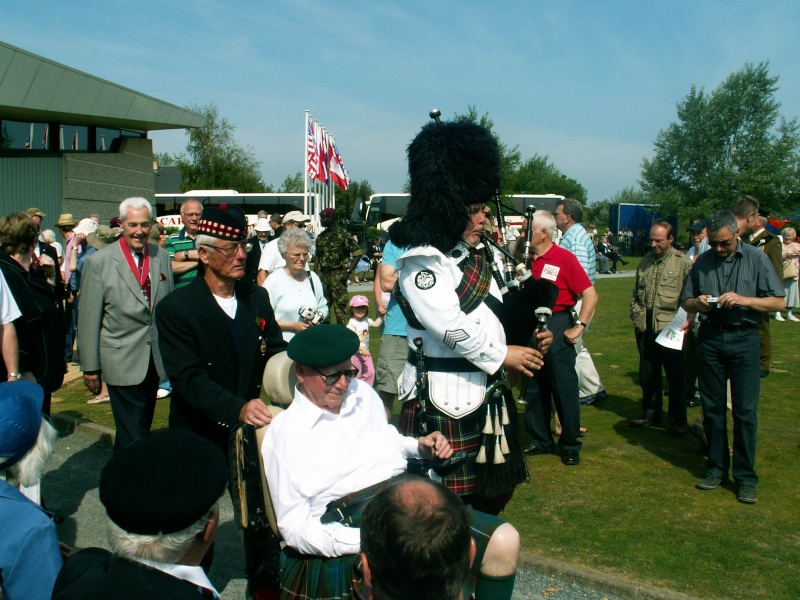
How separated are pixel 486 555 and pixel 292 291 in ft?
13.6

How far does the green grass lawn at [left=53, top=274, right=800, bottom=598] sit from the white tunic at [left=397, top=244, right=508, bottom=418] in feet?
5.36

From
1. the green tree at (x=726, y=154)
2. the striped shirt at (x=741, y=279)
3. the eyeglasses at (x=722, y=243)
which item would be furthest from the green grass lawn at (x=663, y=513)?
the green tree at (x=726, y=154)

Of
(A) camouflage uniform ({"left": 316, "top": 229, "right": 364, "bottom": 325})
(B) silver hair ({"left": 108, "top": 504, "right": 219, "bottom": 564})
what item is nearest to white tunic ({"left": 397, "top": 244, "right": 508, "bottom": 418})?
(B) silver hair ({"left": 108, "top": 504, "right": 219, "bottom": 564})

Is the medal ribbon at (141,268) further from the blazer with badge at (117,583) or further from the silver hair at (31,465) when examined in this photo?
the blazer with badge at (117,583)

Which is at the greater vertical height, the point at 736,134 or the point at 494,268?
the point at 736,134

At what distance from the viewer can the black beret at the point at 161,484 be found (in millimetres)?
1901

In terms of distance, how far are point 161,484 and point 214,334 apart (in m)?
1.69

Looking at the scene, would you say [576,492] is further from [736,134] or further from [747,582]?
[736,134]

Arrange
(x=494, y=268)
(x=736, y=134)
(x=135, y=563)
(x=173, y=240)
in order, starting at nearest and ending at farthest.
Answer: (x=135, y=563) < (x=494, y=268) < (x=173, y=240) < (x=736, y=134)

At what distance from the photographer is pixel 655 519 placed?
4.70 metres

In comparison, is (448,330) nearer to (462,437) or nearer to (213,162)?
(462,437)

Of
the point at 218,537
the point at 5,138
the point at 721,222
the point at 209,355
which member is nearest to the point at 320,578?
the point at 209,355

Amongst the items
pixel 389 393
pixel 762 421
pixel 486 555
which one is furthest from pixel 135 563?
pixel 762 421

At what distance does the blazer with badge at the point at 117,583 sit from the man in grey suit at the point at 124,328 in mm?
2749
